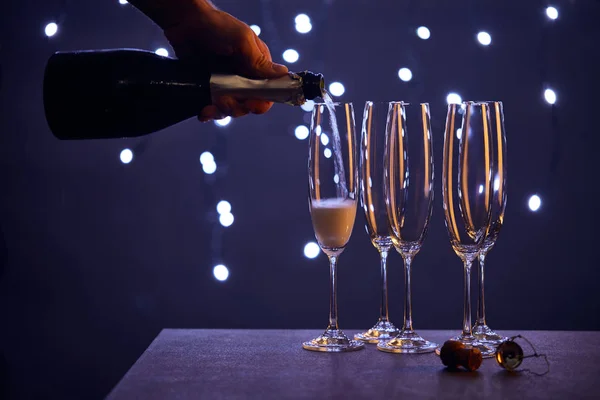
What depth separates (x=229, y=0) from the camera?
2586 mm

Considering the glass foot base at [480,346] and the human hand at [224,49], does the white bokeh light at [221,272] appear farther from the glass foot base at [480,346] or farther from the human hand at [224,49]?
the glass foot base at [480,346]

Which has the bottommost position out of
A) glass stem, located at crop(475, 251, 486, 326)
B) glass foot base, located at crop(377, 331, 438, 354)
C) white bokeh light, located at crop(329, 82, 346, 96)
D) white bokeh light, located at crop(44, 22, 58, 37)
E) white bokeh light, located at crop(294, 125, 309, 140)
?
glass foot base, located at crop(377, 331, 438, 354)

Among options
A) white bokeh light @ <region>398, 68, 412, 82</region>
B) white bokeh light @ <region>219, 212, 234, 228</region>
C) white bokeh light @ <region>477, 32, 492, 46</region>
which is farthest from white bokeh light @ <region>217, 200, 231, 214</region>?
white bokeh light @ <region>477, 32, 492, 46</region>

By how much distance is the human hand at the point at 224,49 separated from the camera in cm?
121

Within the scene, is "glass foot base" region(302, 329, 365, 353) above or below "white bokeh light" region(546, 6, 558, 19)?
below

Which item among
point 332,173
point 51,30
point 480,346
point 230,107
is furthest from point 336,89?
point 480,346

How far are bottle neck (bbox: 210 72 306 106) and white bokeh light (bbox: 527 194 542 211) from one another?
1.72m

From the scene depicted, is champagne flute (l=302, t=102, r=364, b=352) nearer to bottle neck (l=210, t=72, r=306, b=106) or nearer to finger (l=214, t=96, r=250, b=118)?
bottle neck (l=210, t=72, r=306, b=106)

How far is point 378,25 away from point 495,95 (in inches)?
17.6

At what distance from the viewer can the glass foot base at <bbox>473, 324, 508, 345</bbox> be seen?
929 mm

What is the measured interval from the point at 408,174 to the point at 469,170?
0.24 ft

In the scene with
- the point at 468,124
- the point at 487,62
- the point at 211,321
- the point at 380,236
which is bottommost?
the point at 211,321

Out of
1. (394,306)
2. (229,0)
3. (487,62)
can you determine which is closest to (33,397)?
(394,306)

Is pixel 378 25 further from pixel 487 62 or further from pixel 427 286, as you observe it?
pixel 427 286
